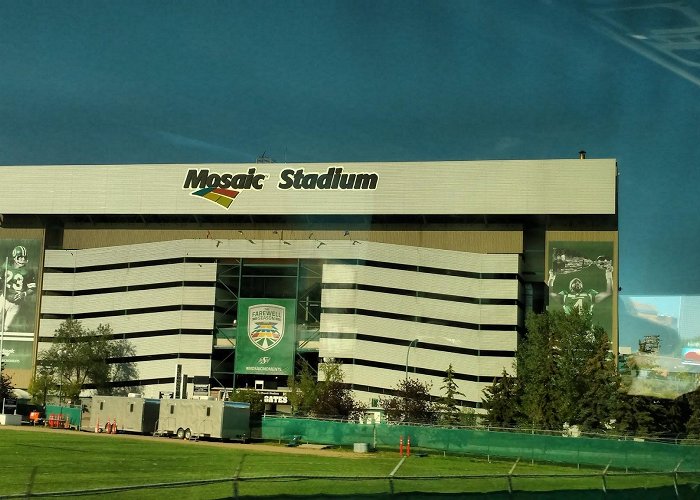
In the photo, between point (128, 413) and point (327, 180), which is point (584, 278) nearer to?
point (327, 180)

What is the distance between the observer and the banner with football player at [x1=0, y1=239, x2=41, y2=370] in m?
136

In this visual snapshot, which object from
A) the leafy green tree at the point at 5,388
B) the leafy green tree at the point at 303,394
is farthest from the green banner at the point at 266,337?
the leafy green tree at the point at 5,388

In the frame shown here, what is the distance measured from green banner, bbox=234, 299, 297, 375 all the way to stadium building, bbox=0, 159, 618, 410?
195mm

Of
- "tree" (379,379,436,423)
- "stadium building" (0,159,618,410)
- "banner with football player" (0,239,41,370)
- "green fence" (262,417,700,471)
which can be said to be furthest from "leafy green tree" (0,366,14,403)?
"green fence" (262,417,700,471)

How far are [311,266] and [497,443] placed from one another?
7329cm

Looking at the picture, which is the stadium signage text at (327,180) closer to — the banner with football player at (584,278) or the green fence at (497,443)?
the banner with football player at (584,278)

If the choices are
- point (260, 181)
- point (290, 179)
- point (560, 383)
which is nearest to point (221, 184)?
point (260, 181)

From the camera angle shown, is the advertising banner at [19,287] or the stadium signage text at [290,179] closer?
the stadium signage text at [290,179]

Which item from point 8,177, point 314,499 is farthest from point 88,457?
point 8,177

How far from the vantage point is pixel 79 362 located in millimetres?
125125

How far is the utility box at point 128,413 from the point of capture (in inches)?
3056

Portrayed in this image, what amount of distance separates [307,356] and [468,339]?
21.6m

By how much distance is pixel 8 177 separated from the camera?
140 metres

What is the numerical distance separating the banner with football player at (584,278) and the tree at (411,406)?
23943 millimetres
